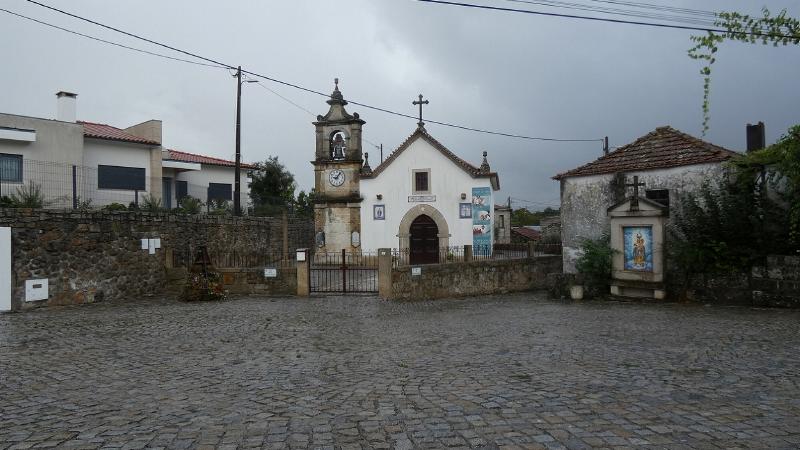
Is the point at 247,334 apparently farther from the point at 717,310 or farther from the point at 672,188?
the point at 672,188

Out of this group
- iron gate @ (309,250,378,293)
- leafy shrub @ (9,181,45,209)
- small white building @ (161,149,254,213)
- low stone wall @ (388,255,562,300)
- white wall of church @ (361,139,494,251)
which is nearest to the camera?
leafy shrub @ (9,181,45,209)

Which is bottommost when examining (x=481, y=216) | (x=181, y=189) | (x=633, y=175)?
(x=481, y=216)

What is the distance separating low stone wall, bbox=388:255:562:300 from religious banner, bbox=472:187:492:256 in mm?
4416

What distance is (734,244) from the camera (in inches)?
486

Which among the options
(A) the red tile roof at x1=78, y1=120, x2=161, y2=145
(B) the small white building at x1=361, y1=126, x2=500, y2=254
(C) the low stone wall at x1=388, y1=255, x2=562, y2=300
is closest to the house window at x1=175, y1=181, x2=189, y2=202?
(A) the red tile roof at x1=78, y1=120, x2=161, y2=145

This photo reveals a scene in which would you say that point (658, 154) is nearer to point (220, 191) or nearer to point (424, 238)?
point (424, 238)

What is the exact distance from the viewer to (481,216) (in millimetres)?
23391

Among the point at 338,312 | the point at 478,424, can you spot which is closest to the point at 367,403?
the point at 478,424

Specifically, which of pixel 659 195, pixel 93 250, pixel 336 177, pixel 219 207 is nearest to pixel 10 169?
pixel 219 207

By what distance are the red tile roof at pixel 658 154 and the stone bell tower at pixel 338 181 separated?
34.2 ft

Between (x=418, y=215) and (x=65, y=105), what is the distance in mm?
15085

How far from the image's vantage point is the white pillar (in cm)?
1169

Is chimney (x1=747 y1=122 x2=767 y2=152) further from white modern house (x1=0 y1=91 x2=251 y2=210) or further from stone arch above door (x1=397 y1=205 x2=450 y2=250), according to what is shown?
white modern house (x1=0 y1=91 x2=251 y2=210)

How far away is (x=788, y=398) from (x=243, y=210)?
21435 millimetres
